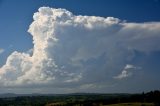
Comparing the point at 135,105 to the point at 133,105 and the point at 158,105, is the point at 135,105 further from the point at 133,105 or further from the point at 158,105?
the point at 158,105

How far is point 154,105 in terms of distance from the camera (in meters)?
172

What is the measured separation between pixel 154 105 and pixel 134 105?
11508mm

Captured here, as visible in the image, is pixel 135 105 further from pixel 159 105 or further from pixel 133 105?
pixel 159 105

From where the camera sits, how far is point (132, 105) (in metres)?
179

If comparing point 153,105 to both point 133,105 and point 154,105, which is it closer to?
point 154,105

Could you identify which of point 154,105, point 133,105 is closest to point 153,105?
point 154,105

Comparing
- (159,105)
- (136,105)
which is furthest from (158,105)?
(136,105)

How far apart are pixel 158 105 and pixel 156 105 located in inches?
95.0

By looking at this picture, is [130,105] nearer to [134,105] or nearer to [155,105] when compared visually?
[134,105]

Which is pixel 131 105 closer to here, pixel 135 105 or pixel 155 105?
pixel 135 105

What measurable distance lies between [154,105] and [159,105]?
14.0 feet

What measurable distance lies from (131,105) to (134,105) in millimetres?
1604

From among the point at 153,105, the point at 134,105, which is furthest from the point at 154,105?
the point at 134,105

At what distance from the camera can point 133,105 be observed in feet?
586
